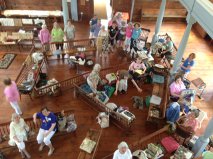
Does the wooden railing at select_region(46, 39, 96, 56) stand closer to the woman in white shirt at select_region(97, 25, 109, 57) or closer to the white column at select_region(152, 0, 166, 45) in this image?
the woman in white shirt at select_region(97, 25, 109, 57)

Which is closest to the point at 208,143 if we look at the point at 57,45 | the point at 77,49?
the point at 77,49

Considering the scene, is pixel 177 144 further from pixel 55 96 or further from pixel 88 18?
pixel 88 18

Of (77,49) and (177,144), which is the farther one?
(77,49)

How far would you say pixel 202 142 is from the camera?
6602 mm

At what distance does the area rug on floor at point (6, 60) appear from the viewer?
1004 centimetres

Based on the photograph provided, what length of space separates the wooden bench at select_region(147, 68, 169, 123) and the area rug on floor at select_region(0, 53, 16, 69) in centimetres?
645

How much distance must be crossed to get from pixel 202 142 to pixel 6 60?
8.65 m

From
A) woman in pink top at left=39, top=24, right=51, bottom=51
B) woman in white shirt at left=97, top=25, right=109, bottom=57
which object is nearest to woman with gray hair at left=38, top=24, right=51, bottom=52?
woman in pink top at left=39, top=24, right=51, bottom=51

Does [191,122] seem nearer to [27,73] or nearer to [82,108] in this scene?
[82,108]

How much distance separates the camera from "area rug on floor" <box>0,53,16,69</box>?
32.9 feet

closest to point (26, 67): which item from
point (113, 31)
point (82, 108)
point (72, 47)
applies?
point (72, 47)

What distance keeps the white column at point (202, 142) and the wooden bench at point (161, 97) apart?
1.37 meters

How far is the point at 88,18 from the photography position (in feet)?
45.9

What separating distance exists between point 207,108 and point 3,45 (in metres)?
9.64
